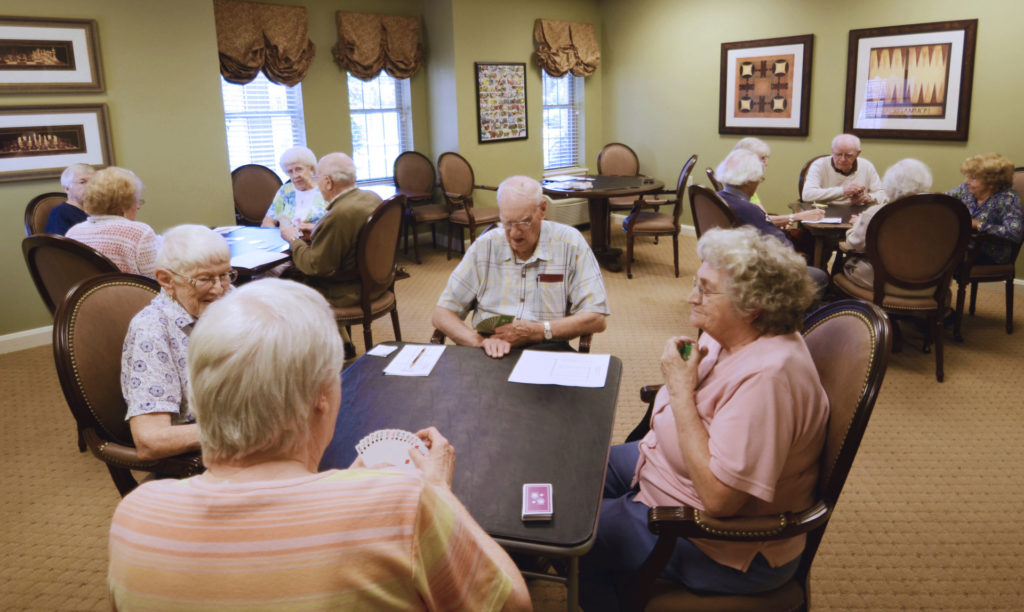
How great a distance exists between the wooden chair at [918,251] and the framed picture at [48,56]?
4.53 m

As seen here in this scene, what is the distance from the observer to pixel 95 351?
182 cm

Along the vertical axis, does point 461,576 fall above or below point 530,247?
below

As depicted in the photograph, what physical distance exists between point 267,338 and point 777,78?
6.12m

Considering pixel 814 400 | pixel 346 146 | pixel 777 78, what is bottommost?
pixel 814 400

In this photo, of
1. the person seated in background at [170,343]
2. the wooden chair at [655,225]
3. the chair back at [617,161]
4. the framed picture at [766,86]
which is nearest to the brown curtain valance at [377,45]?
the chair back at [617,161]

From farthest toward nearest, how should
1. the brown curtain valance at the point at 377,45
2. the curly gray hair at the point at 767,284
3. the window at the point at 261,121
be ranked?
the brown curtain valance at the point at 377,45 < the window at the point at 261,121 < the curly gray hair at the point at 767,284

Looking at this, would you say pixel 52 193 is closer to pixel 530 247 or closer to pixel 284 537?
pixel 530 247

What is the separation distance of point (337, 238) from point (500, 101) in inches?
149

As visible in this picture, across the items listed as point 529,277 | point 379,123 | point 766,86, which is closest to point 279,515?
point 529,277

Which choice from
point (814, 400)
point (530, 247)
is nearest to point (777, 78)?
point (530, 247)

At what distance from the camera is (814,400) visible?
54.8 inches

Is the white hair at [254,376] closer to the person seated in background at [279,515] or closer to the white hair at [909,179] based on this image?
the person seated in background at [279,515]

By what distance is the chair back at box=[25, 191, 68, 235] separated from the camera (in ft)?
12.8

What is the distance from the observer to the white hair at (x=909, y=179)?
3425 mm
